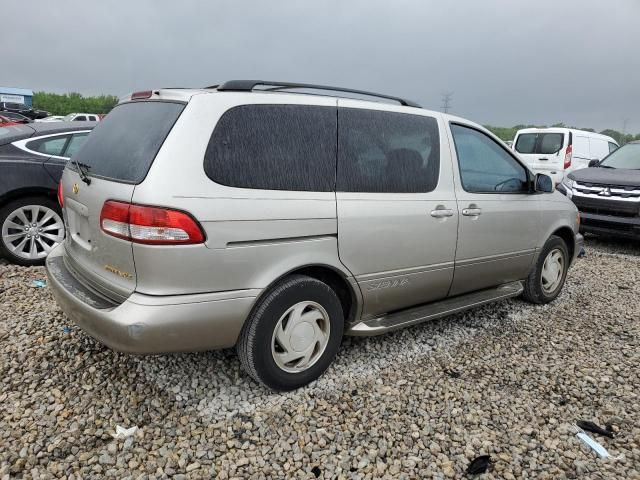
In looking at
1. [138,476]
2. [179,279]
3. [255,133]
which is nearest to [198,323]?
[179,279]

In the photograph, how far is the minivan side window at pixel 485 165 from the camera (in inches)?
146

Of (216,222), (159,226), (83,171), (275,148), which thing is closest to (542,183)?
(275,148)

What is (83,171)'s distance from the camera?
113 inches

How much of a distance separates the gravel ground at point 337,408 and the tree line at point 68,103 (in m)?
81.9

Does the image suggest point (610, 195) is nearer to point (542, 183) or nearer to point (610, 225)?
point (610, 225)

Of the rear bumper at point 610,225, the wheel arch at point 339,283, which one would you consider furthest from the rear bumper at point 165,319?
the rear bumper at point 610,225

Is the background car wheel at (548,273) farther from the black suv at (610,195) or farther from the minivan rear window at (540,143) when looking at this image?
the minivan rear window at (540,143)

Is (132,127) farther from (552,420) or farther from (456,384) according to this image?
(552,420)

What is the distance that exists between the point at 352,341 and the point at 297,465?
1414 mm

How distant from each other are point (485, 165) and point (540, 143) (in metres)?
8.88

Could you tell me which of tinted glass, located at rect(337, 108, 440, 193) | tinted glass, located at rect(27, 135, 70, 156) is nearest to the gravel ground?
tinted glass, located at rect(337, 108, 440, 193)

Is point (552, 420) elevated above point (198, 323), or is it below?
below

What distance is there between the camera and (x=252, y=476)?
2.29 m

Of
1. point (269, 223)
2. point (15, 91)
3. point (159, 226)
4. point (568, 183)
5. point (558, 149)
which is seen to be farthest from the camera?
point (15, 91)
